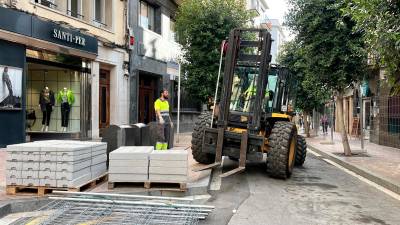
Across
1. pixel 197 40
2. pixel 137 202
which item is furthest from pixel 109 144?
pixel 197 40

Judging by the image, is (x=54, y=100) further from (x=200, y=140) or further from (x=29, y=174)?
(x=29, y=174)

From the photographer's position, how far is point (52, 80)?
16.5 meters

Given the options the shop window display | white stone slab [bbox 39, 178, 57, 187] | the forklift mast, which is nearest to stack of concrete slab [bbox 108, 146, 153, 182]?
white stone slab [bbox 39, 178, 57, 187]

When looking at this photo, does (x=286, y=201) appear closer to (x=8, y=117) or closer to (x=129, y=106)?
(x=8, y=117)

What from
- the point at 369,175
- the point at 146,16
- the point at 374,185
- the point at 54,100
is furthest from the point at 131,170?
the point at 146,16

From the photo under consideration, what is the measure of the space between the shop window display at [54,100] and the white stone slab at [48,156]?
921cm

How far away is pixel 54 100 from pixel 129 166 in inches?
396

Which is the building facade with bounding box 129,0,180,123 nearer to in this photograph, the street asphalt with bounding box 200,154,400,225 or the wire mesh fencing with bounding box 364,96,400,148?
the wire mesh fencing with bounding box 364,96,400,148

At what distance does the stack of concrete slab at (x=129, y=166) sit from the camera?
786 cm

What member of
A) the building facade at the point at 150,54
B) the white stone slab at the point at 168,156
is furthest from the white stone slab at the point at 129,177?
the building facade at the point at 150,54

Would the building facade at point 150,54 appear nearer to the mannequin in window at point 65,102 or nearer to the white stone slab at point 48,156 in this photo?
the mannequin in window at point 65,102

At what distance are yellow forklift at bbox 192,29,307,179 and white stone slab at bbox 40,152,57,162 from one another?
11.6ft

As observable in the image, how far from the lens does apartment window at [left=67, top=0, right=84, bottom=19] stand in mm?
16266

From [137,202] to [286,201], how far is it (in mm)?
2860
